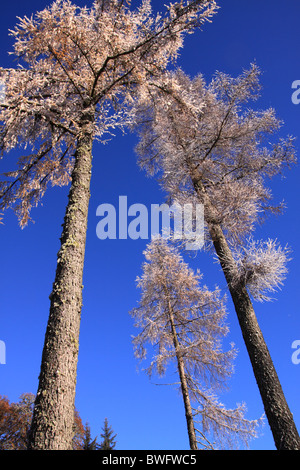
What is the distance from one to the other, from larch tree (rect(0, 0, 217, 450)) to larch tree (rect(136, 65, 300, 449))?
1158 millimetres

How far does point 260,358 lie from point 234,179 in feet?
16.8

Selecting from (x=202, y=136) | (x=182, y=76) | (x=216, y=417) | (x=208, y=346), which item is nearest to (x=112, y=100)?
(x=202, y=136)

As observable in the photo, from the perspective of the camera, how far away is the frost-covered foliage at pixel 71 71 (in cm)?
543

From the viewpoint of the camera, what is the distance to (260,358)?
5352 millimetres

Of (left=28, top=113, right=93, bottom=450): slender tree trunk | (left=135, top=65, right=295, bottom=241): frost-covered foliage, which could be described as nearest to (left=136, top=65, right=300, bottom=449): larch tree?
(left=135, top=65, right=295, bottom=241): frost-covered foliage

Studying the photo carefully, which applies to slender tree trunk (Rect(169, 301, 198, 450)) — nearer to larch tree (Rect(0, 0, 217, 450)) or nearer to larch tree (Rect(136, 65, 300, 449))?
larch tree (Rect(136, 65, 300, 449))

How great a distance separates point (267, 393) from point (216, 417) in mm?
4393

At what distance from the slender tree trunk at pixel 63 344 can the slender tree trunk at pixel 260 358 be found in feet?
10.9

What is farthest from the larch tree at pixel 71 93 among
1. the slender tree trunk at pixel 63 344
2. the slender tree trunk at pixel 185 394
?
the slender tree trunk at pixel 185 394

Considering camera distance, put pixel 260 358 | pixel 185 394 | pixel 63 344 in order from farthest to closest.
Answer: pixel 185 394 → pixel 260 358 → pixel 63 344

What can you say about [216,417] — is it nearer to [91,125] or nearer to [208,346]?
[208,346]

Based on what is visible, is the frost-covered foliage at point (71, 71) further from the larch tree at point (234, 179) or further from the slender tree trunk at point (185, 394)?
the slender tree trunk at point (185, 394)

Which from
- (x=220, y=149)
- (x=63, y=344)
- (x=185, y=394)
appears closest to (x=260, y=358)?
(x=63, y=344)

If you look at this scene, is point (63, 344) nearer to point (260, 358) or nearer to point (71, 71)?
point (260, 358)
